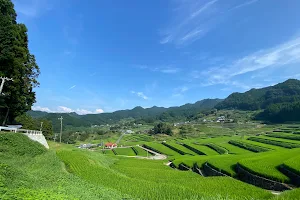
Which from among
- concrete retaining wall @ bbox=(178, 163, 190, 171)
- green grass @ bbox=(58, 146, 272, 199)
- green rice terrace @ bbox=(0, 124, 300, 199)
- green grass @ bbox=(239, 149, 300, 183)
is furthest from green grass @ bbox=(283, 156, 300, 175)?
concrete retaining wall @ bbox=(178, 163, 190, 171)

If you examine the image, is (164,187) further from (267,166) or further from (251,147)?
(251,147)

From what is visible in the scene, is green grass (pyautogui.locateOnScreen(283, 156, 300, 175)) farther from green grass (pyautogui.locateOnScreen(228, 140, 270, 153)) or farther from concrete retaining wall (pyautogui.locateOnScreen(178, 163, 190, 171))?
green grass (pyautogui.locateOnScreen(228, 140, 270, 153))

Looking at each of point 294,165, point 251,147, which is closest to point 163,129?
point 251,147

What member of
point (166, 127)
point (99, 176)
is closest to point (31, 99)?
point (99, 176)

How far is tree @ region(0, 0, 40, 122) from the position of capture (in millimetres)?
24062

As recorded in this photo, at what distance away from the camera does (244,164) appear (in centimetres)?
2492

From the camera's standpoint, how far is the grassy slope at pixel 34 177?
30.8 feet

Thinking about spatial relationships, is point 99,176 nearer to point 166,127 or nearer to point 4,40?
point 4,40

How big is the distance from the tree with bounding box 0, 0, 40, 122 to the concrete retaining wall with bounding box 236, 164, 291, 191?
2816 cm

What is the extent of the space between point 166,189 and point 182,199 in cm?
175

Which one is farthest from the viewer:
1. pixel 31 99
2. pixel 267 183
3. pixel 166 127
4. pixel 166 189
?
pixel 166 127

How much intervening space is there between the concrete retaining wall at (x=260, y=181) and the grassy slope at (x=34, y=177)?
1566 centimetres

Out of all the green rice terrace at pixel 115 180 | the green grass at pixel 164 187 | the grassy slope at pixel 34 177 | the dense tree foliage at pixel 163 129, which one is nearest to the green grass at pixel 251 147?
the green rice terrace at pixel 115 180

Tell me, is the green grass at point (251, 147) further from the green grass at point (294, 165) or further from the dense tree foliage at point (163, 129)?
the dense tree foliage at point (163, 129)
